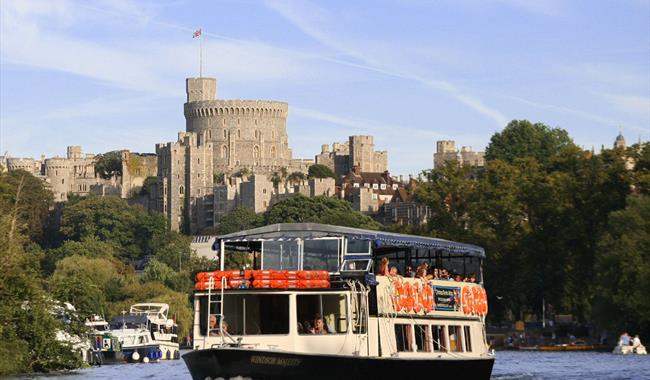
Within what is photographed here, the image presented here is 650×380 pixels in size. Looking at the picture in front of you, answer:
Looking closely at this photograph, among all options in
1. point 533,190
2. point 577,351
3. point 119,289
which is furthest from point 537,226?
point 119,289

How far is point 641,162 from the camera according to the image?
11288cm

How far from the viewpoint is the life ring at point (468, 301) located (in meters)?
55.3

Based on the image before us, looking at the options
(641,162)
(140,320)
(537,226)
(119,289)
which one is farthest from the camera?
(119,289)

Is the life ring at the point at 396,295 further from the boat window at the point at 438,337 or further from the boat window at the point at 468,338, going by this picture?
the boat window at the point at 468,338

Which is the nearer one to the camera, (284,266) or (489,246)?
(284,266)

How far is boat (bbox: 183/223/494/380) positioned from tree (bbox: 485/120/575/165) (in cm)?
12884

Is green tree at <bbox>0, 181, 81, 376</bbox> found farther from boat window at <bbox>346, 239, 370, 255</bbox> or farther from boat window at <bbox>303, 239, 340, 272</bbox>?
boat window at <bbox>346, 239, 370, 255</bbox>

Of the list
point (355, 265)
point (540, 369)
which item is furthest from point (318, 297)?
point (540, 369)

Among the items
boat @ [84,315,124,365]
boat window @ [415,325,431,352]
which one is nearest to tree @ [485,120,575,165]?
boat @ [84,315,124,365]

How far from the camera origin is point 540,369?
7306 cm

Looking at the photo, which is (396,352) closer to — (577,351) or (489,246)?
(577,351)

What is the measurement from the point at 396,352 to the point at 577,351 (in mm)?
48506

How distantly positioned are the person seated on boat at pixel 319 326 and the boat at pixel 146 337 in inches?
1810

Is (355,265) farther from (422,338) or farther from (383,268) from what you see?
(422,338)
